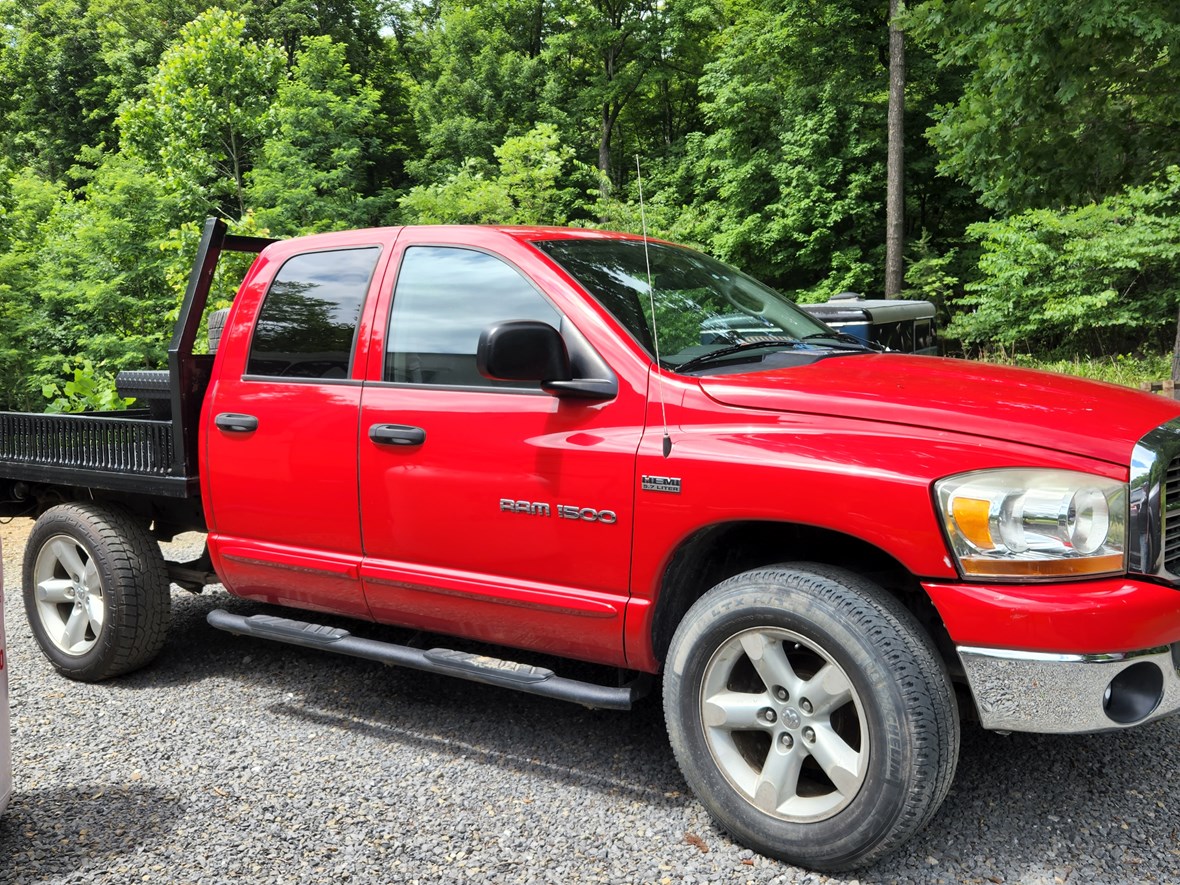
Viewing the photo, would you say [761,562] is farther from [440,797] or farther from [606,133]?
[606,133]

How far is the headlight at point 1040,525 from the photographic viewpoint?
8.32 feet

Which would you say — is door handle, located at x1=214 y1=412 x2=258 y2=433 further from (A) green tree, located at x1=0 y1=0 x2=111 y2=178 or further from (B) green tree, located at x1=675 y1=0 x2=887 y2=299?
(A) green tree, located at x1=0 y1=0 x2=111 y2=178

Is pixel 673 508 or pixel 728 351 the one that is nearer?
pixel 673 508

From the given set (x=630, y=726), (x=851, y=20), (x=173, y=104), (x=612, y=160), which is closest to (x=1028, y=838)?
(x=630, y=726)

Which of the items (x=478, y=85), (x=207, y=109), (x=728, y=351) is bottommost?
(x=728, y=351)

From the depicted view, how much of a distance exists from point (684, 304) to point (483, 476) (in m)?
1.01

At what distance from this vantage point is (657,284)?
3.78 metres

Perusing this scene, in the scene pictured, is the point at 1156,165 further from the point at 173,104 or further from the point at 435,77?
the point at 435,77

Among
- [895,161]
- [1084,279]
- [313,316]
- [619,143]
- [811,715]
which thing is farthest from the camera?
[619,143]

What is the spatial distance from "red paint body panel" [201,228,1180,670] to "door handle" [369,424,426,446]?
1.2 inches

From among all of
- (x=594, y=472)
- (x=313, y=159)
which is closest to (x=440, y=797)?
(x=594, y=472)

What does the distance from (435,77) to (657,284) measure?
1634 inches

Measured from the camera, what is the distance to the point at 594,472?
10.6 feet

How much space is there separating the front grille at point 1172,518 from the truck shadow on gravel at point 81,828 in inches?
123
